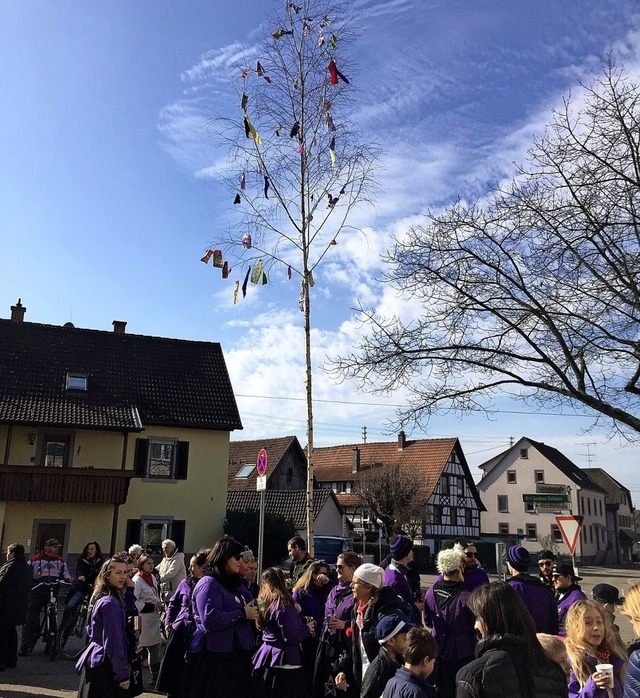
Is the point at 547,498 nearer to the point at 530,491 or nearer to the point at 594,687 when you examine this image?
the point at 594,687

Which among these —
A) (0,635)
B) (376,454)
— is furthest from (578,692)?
(376,454)

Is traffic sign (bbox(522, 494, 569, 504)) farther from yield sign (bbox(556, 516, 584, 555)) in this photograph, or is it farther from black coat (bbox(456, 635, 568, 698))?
black coat (bbox(456, 635, 568, 698))

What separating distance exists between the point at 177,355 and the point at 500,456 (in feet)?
141

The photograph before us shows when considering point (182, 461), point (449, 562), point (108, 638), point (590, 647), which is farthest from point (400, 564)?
point (182, 461)

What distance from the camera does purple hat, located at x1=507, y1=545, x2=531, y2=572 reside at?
641cm

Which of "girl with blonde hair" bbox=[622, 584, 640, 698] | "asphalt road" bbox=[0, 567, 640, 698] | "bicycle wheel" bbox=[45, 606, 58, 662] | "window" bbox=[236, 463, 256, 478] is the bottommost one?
"asphalt road" bbox=[0, 567, 640, 698]

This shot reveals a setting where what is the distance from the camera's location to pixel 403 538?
661 centimetres

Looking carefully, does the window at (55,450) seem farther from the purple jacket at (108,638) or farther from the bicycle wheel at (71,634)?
the purple jacket at (108,638)

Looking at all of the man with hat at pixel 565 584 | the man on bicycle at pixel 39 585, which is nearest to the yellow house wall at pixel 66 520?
the man on bicycle at pixel 39 585

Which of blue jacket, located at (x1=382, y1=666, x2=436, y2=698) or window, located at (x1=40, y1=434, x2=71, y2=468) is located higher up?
window, located at (x1=40, y1=434, x2=71, y2=468)

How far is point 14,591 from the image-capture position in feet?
29.6

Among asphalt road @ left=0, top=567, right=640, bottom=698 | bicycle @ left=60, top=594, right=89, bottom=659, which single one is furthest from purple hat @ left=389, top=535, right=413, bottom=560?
bicycle @ left=60, top=594, right=89, bottom=659

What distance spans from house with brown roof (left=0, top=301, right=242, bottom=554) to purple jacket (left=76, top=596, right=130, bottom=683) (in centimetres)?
1788

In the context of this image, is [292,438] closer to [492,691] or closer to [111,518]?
[111,518]
